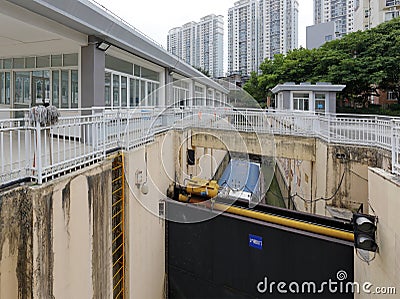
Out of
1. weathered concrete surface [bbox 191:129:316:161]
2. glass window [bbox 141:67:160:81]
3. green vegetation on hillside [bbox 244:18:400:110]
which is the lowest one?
weathered concrete surface [bbox 191:129:316:161]

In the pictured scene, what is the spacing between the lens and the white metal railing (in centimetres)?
323

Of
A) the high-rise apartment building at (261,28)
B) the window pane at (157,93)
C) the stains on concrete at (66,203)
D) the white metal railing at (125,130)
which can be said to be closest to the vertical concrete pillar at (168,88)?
the window pane at (157,93)

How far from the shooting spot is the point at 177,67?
13469mm

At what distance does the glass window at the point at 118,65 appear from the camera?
8.73 meters

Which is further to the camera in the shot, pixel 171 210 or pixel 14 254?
pixel 171 210

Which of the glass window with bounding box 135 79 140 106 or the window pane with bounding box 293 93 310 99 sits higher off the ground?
the window pane with bounding box 293 93 310 99

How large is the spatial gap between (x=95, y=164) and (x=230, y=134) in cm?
573

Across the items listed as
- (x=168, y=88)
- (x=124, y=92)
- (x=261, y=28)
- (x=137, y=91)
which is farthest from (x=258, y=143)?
(x=261, y=28)

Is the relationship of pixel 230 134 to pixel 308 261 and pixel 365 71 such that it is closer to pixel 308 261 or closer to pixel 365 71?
pixel 308 261

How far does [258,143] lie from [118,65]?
17.2 feet

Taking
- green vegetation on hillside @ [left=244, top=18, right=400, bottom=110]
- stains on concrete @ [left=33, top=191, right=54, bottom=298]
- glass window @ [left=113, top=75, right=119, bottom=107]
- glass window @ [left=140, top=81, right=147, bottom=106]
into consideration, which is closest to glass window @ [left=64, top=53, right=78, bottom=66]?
glass window @ [left=113, top=75, right=119, bottom=107]

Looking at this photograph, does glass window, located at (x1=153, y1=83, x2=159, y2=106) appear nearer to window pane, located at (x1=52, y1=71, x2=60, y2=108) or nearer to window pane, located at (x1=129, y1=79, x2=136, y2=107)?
window pane, located at (x1=129, y1=79, x2=136, y2=107)

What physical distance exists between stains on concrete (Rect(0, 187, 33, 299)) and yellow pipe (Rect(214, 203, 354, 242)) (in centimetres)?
452

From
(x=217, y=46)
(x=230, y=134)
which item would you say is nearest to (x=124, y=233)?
(x=230, y=134)
